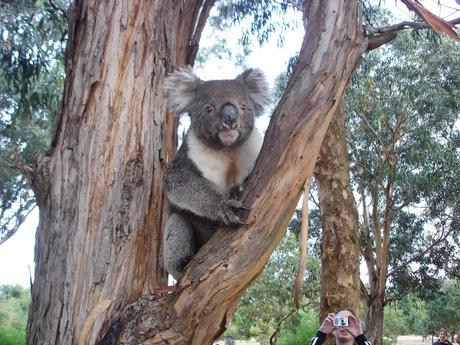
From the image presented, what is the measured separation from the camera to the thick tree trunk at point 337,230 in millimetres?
5453

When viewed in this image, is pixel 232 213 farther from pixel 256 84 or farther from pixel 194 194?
pixel 256 84

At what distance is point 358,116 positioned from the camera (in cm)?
1155

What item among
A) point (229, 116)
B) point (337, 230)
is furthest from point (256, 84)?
point (337, 230)

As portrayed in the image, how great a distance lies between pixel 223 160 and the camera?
9.68 feet

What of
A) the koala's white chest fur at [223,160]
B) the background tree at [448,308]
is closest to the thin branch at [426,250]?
the background tree at [448,308]

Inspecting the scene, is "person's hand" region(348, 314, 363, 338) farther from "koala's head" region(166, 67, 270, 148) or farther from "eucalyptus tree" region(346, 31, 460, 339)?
"eucalyptus tree" region(346, 31, 460, 339)

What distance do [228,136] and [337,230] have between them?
10.8ft

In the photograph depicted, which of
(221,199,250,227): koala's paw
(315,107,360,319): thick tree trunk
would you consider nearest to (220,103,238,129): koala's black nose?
(221,199,250,227): koala's paw

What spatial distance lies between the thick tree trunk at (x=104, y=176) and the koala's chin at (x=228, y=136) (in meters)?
0.37

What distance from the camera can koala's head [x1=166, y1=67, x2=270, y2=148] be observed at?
2845mm

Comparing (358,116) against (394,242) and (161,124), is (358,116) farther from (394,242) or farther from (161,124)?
(161,124)

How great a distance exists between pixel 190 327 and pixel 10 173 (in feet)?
45.3

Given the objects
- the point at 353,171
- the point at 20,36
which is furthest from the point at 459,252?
the point at 20,36

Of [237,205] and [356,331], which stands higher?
[237,205]
